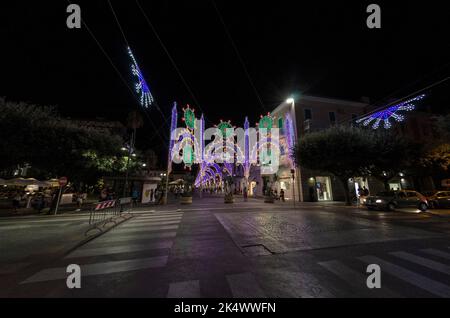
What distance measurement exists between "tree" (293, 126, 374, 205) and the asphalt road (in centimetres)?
1015

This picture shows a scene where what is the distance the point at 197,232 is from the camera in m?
7.78

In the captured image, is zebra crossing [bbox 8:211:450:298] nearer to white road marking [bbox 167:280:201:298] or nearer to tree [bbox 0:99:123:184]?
white road marking [bbox 167:280:201:298]

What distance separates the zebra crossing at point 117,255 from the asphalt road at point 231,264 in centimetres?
2

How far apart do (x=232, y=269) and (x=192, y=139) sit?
26643mm

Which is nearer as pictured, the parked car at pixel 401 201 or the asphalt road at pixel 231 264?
the asphalt road at pixel 231 264

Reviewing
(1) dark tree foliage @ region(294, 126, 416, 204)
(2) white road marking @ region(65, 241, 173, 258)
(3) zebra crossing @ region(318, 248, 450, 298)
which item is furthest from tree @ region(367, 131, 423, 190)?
(2) white road marking @ region(65, 241, 173, 258)

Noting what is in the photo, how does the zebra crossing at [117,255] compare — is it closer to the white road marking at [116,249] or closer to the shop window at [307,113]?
the white road marking at [116,249]

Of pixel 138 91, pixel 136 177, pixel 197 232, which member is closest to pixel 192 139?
pixel 136 177

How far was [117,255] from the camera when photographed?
517 cm

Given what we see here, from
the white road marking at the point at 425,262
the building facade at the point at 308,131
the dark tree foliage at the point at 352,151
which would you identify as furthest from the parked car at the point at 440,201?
the white road marking at the point at 425,262

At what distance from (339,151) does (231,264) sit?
1660 centimetres

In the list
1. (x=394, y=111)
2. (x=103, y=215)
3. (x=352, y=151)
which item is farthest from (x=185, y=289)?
(x=394, y=111)

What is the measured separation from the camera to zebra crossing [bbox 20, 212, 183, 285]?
4137mm

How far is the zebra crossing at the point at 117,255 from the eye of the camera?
414cm
